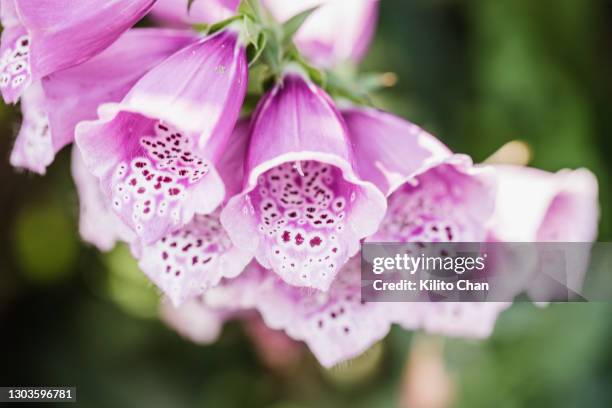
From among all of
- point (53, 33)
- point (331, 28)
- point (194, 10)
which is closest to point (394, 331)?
point (331, 28)

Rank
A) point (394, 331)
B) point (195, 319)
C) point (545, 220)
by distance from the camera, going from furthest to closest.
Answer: point (394, 331) → point (195, 319) → point (545, 220)

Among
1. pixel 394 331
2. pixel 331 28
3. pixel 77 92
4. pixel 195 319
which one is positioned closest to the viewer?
pixel 77 92

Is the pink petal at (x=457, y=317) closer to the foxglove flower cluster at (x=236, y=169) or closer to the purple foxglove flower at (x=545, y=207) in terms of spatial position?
the foxglove flower cluster at (x=236, y=169)

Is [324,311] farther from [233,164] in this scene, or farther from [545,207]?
→ [545,207]

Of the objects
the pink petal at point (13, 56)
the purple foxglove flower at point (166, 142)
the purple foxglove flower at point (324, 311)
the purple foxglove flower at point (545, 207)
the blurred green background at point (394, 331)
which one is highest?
the pink petal at point (13, 56)

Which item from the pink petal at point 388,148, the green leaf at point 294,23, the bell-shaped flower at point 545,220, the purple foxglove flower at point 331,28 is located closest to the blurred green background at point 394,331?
the purple foxglove flower at point 331,28
